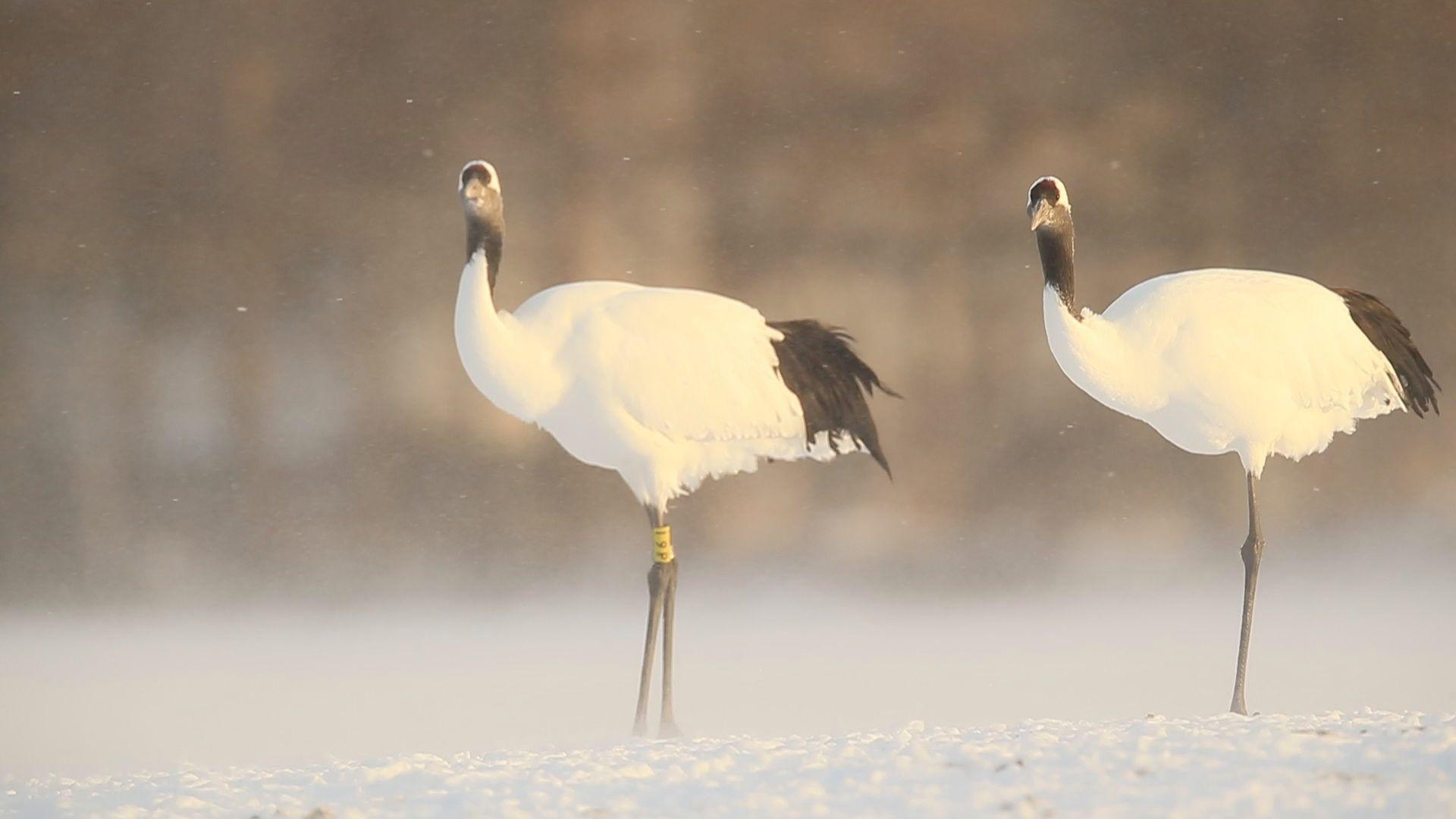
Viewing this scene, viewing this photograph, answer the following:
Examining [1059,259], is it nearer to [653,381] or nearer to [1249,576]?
[1249,576]

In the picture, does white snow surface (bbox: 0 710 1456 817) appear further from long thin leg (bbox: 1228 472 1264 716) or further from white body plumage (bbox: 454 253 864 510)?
white body plumage (bbox: 454 253 864 510)

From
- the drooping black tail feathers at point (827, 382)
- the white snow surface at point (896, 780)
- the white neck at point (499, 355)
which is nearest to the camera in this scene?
the white snow surface at point (896, 780)

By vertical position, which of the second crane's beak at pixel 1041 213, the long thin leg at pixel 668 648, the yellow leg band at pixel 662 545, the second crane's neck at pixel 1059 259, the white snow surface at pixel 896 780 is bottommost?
the white snow surface at pixel 896 780

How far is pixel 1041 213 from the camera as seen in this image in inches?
167

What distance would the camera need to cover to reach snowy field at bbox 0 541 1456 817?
10.6 feet

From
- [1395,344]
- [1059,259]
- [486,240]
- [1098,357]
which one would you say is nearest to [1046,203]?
[1059,259]

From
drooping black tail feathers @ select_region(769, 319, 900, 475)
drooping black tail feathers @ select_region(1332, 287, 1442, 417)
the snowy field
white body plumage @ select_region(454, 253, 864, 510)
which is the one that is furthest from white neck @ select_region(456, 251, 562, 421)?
drooping black tail feathers @ select_region(1332, 287, 1442, 417)

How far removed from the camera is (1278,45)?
5.93 metres

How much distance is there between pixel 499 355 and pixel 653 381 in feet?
1.20

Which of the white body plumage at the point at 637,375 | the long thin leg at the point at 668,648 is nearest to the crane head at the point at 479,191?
the white body plumage at the point at 637,375

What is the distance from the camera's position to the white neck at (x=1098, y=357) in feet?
13.7

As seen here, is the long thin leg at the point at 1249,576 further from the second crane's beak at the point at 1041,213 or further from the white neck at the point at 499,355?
the white neck at the point at 499,355

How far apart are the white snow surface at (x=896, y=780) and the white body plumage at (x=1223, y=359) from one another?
2.80ft

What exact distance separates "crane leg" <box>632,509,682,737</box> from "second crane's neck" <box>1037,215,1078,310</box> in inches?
43.2
